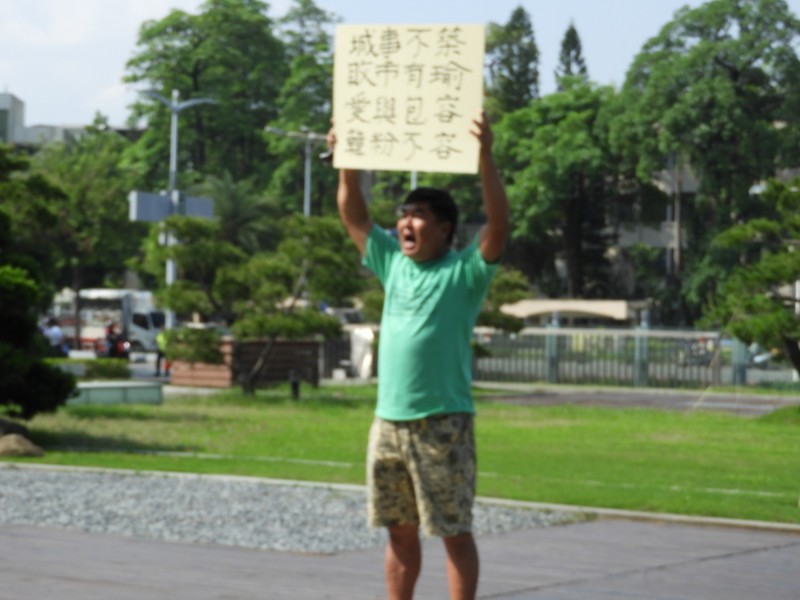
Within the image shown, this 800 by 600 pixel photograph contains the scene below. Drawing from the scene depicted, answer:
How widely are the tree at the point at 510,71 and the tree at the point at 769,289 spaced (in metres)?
53.7

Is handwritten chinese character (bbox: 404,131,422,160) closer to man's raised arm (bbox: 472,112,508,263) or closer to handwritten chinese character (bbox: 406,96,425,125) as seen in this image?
handwritten chinese character (bbox: 406,96,425,125)

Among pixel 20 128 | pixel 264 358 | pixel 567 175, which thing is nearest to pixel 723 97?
pixel 567 175

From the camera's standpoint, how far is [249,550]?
11.4m

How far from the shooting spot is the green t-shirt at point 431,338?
7.20 m

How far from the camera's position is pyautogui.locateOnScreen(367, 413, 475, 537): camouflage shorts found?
7.18 meters

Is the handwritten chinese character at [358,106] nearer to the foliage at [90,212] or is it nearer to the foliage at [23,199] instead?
the foliage at [23,199]

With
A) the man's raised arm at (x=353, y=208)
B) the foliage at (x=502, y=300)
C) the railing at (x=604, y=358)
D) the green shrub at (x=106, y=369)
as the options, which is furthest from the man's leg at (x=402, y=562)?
the railing at (x=604, y=358)

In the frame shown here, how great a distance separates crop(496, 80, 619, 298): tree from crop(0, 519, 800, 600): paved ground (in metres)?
61.9

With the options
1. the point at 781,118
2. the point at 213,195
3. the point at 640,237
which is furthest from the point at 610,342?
the point at 640,237

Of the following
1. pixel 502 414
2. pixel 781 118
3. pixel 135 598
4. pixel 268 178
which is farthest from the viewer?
pixel 268 178

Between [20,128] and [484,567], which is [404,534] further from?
[20,128]

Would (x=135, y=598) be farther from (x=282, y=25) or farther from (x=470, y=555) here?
(x=282, y=25)

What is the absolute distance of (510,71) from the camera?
84.6 m

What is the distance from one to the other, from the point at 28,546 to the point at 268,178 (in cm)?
7289
